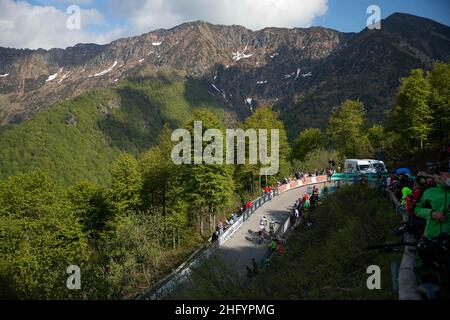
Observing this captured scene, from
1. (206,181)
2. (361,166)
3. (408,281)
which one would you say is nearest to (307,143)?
(361,166)

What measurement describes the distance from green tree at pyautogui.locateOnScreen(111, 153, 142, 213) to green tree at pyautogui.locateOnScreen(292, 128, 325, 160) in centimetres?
4277

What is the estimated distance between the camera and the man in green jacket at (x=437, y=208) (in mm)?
6105

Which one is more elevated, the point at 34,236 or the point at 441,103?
the point at 441,103

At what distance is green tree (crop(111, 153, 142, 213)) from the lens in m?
39.2

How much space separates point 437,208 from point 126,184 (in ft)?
120

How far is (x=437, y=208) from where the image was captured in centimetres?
621

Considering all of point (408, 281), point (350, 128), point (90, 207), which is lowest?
point (90, 207)

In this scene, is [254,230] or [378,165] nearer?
[254,230]
